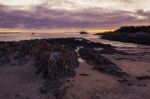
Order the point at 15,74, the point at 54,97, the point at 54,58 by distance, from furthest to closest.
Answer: the point at 15,74
the point at 54,58
the point at 54,97

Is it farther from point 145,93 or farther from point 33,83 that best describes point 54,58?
point 145,93

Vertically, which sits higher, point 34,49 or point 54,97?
point 34,49

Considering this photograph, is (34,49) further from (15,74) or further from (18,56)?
(15,74)

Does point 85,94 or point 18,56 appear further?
point 18,56

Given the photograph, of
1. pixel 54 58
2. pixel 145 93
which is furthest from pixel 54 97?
pixel 145 93

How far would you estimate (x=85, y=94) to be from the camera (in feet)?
38.1

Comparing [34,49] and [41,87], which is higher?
[34,49]

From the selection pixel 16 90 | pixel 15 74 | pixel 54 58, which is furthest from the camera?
pixel 15 74

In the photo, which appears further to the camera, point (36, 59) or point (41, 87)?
point (36, 59)

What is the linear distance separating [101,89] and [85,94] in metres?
0.91

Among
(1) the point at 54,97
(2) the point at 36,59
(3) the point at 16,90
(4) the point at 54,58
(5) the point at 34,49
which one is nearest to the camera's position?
(1) the point at 54,97

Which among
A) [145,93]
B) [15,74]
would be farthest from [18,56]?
[145,93]

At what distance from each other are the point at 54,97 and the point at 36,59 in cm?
460

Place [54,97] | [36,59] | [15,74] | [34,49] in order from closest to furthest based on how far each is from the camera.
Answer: [54,97], [15,74], [36,59], [34,49]
